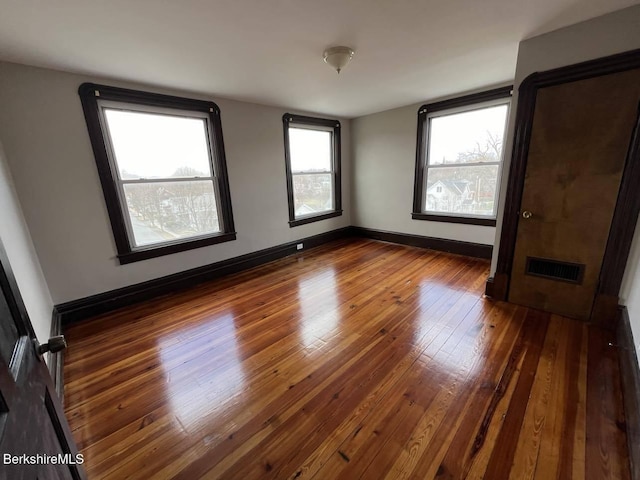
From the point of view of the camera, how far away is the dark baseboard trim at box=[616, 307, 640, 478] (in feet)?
3.96

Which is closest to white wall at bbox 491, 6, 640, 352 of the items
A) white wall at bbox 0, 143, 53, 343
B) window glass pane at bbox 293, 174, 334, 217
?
window glass pane at bbox 293, 174, 334, 217

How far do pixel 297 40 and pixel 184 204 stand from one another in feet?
7.12

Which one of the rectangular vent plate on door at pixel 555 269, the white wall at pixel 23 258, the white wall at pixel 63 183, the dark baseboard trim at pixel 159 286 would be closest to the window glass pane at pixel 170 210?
the white wall at pixel 63 183

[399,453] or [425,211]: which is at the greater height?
[425,211]

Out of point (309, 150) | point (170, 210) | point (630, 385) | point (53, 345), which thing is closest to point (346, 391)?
point (53, 345)

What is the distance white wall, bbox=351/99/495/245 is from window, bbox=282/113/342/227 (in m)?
0.43

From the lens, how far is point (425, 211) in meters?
4.34

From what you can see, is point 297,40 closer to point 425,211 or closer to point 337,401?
point 337,401

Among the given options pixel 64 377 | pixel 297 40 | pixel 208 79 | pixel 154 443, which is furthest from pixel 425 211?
pixel 64 377

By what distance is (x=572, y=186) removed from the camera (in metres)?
2.13

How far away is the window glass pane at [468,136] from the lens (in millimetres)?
3436

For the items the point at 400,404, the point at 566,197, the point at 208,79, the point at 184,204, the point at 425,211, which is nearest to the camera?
the point at 400,404

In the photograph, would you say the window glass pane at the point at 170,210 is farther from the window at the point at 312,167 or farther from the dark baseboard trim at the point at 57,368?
the window at the point at 312,167

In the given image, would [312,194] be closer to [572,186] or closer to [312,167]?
[312,167]
